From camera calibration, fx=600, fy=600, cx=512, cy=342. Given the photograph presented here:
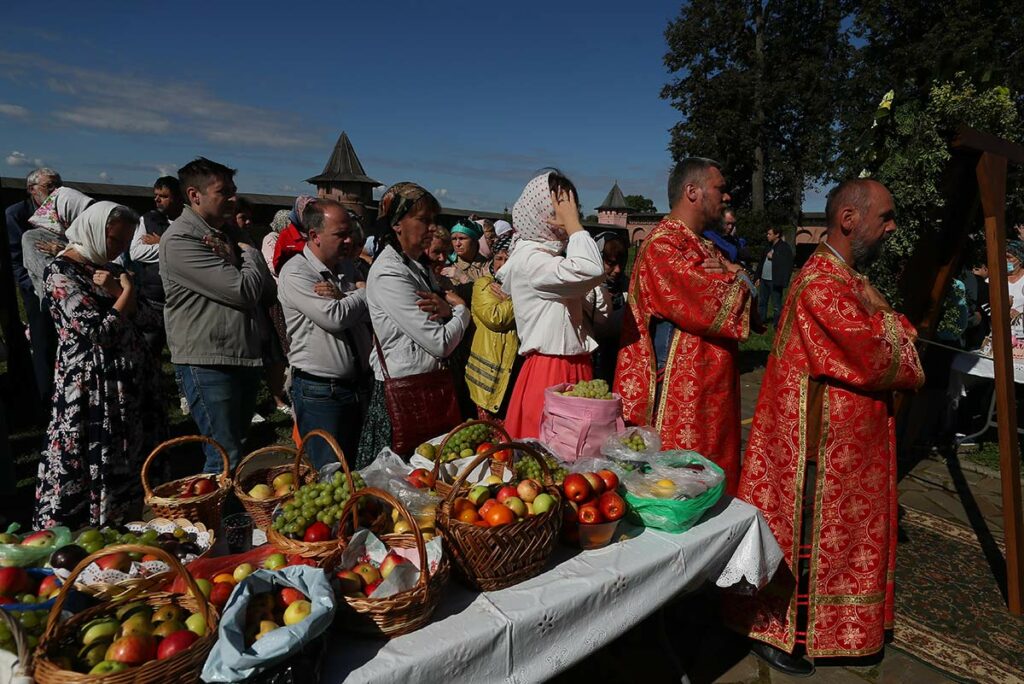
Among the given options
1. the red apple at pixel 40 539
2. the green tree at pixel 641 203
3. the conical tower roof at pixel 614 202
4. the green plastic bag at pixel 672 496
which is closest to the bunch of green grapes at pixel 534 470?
the green plastic bag at pixel 672 496

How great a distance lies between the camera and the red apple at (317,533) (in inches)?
69.0

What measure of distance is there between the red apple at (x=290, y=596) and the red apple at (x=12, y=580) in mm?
719

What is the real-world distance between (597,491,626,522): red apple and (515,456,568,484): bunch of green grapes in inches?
8.1

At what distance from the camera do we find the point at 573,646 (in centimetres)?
184

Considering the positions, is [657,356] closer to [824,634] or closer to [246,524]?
[824,634]

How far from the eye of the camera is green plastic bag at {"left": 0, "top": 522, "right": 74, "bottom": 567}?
1672mm

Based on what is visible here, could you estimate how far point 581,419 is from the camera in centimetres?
266

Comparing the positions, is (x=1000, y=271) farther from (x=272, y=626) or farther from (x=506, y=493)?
(x=272, y=626)

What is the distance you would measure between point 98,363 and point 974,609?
515 centimetres

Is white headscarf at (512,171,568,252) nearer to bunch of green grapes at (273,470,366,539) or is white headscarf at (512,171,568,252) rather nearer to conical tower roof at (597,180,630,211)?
bunch of green grapes at (273,470,366,539)

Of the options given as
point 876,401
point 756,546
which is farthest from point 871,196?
point 756,546

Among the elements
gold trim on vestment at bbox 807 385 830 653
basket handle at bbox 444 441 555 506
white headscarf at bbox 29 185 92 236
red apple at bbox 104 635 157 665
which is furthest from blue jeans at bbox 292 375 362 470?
gold trim on vestment at bbox 807 385 830 653

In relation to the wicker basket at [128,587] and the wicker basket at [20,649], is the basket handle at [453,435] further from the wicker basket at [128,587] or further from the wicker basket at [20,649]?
the wicker basket at [20,649]

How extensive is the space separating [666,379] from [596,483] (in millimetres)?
971
